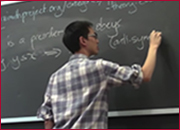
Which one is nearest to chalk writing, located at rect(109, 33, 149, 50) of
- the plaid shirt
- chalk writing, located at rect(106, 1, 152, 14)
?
chalk writing, located at rect(106, 1, 152, 14)

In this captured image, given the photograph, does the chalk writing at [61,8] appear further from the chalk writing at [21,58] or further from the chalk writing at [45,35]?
the chalk writing at [21,58]

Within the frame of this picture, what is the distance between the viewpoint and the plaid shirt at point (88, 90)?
46.4 inches

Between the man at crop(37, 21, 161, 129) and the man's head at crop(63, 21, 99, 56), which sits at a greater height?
the man's head at crop(63, 21, 99, 56)

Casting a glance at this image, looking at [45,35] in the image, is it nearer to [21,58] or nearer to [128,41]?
[21,58]

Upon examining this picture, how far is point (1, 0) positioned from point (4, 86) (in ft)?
1.84

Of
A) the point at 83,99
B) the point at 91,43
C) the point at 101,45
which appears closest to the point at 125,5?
the point at 101,45

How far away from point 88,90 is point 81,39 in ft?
0.84

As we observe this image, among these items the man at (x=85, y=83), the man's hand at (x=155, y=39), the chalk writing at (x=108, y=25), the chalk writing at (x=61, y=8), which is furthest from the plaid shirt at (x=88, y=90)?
the chalk writing at (x=61, y=8)

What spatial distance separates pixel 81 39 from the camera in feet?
4.32

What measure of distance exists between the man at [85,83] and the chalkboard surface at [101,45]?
0.17 m

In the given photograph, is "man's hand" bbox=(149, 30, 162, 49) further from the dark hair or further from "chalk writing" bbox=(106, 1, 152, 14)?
the dark hair

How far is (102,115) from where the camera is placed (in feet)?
3.97

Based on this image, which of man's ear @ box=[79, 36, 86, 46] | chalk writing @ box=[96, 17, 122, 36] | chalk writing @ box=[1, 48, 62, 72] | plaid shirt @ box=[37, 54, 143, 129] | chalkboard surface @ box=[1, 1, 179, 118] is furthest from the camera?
chalk writing @ box=[1, 48, 62, 72]

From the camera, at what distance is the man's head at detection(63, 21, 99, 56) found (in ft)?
4.33
